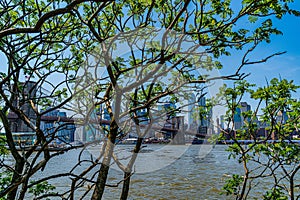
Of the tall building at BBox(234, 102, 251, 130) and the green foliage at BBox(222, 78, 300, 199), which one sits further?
the tall building at BBox(234, 102, 251, 130)

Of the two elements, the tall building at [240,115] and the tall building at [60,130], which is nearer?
the tall building at [60,130]

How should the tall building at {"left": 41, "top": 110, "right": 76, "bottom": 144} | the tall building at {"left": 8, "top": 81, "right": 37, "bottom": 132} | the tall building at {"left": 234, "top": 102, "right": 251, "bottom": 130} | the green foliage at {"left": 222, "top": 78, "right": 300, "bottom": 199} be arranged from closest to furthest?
the tall building at {"left": 41, "top": 110, "right": 76, "bottom": 144} < the tall building at {"left": 8, "top": 81, "right": 37, "bottom": 132} < the green foliage at {"left": 222, "top": 78, "right": 300, "bottom": 199} < the tall building at {"left": 234, "top": 102, "right": 251, "bottom": 130}

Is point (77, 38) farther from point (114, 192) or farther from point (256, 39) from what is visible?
point (114, 192)

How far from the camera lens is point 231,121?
335cm

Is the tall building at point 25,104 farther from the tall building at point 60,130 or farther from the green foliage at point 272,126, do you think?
the green foliage at point 272,126

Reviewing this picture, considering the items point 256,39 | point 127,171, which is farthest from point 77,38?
point 256,39

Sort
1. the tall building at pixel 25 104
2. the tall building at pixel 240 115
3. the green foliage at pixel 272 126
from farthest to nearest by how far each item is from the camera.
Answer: the tall building at pixel 240 115, the green foliage at pixel 272 126, the tall building at pixel 25 104

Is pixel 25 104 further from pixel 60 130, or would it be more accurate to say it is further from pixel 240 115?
pixel 240 115

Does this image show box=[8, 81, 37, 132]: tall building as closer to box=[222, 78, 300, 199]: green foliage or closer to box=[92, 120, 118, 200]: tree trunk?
box=[92, 120, 118, 200]: tree trunk

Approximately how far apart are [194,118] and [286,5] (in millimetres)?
1832

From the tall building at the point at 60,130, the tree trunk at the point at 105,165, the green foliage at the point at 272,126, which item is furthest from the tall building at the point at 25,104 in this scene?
the green foliage at the point at 272,126

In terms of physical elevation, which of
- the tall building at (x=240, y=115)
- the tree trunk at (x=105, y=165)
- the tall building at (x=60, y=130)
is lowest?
the tree trunk at (x=105, y=165)

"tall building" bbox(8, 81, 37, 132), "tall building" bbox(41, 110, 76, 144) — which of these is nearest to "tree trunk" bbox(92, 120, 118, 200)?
"tall building" bbox(41, 110, 76, 144)

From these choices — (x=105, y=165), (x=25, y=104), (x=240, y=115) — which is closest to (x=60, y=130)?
(x=105, y=165)
